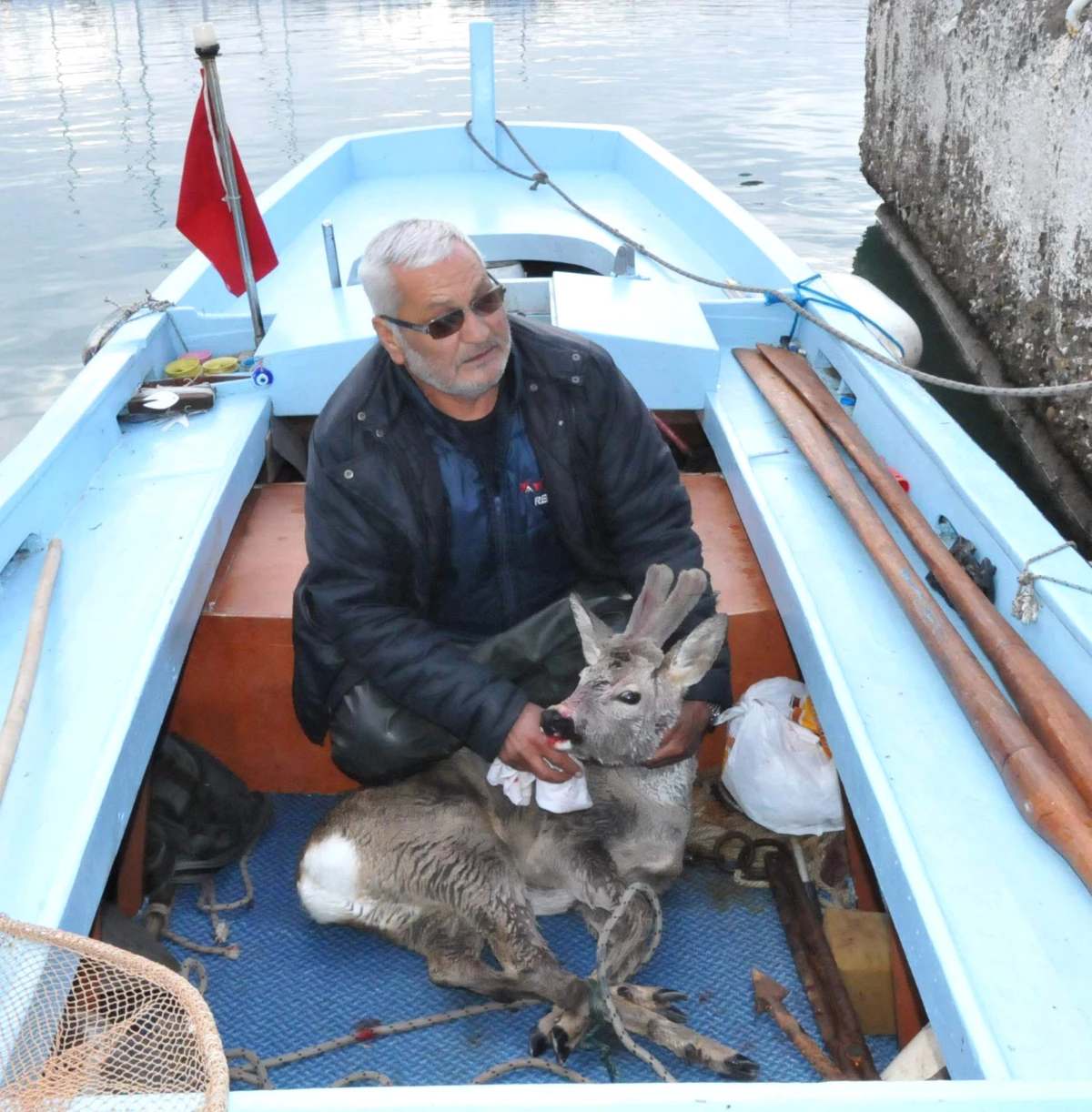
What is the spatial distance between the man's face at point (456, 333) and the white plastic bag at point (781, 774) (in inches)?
46.8

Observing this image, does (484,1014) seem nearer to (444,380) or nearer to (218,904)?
(218,904)

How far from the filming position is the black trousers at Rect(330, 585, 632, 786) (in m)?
2.64

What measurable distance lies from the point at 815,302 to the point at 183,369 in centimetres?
263

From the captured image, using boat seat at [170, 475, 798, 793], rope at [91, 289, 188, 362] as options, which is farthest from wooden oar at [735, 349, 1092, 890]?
rope at [91, 289, 188, 362]

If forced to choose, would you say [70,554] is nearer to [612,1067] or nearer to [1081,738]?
[612,1067]

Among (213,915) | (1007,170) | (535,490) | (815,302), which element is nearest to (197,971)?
(213,915)

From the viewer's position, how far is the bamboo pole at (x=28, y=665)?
210 cm

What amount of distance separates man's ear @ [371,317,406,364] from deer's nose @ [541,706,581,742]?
36.4 inches

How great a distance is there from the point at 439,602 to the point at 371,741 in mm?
403

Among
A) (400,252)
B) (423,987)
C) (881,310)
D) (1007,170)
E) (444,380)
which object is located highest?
(400,252)

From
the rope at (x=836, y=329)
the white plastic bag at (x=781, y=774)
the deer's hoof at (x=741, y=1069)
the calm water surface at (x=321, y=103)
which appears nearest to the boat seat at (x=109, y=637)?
the deer's hoof at (x=741, y=1069)

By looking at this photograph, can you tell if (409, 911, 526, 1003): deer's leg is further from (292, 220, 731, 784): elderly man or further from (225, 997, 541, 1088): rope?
(292, 220, 731, 784): elderly man

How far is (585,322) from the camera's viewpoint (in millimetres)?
3900

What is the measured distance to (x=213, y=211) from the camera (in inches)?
155
